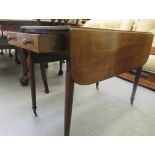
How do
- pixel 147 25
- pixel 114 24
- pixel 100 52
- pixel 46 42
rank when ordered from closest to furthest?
pixel 46 42 → pixel 100 52 → pixel 147 25 → pixel 114 24

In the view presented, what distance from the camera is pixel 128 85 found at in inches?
84.7

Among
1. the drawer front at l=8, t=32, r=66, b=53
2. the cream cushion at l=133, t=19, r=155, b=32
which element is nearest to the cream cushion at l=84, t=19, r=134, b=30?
the cream cushion at l=133, t=19, r=155, b=32

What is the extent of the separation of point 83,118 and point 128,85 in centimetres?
101

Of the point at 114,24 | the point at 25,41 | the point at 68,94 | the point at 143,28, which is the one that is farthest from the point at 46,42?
the point at 114,24

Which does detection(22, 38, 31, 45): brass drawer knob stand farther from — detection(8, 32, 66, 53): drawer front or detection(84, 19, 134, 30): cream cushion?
detection(84, 19, 134, 30): cream cushion

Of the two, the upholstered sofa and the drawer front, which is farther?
the upholstered sofa

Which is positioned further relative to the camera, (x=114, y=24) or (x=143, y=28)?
(x=114, y=24)

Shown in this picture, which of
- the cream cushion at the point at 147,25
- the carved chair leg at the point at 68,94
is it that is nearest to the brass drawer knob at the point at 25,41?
the carved chair leg at the point at 68,94

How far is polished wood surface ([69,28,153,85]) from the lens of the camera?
2.67 ft

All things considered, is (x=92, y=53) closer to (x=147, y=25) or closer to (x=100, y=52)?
(x=100, y=52)

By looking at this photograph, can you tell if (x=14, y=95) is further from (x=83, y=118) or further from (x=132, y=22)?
(x=132, y=22)

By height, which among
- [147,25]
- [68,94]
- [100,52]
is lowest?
[68,94]

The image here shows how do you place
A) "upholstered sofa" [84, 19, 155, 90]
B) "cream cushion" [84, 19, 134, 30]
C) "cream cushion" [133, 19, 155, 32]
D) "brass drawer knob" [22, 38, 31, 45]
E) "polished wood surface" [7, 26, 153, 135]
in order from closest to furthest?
"polished wood surface" [7, 26, 153, 135] → "brass drawer knob" [22, 38, 31, 45] → "upholstered sofa" [84, 19, 155, 90] → "cream cushion" [133, 19, 155, 32] → "cream cushion" [84, 19, 134, 30]

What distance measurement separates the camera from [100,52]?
36.9 inches
